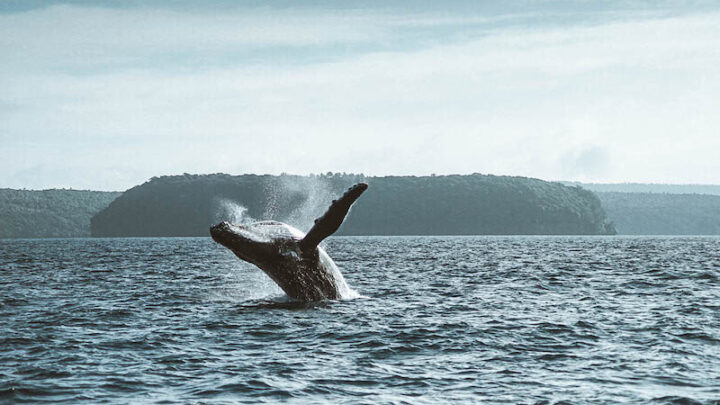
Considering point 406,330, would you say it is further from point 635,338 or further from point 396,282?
point 396,282

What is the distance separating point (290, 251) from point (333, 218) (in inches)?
108

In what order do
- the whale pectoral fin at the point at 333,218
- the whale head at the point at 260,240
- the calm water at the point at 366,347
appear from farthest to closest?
the whale head at the point at 260,240, the whale pectoral fin at the point at 333,218, the calm water at the point at 366,347

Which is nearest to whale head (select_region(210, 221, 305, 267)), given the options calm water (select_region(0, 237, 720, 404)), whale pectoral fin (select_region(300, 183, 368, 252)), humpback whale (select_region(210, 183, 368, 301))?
humpback whale (select_region(210, 183, 368, 301))

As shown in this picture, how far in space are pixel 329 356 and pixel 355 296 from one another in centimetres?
995

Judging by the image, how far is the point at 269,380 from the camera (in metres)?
13.2

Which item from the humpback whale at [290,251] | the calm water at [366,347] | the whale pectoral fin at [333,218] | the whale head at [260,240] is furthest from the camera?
the whale head at [260,240]

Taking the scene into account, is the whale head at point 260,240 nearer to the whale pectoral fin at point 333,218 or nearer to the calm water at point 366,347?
the whale pectoral fin at point 333,218

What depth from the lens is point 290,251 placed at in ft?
65.0

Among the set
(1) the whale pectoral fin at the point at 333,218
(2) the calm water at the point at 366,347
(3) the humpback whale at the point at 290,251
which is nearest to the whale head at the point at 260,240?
(3) the humpback whale at the point at 290,251

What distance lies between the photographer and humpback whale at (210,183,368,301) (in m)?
18.8

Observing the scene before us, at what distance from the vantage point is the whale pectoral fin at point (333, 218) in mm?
16438

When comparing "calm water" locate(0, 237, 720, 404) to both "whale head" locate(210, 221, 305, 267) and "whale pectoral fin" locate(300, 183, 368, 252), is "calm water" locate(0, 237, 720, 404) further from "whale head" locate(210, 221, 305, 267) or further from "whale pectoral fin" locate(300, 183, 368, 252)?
"whale pectoral fin" locate(300, 183, 368, 252)

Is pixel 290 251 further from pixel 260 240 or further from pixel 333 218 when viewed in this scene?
pixel 333 218

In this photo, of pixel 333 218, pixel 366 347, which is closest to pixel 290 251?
pixel 333 218
